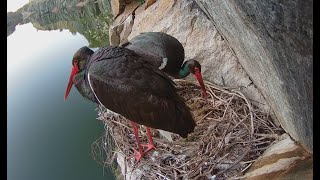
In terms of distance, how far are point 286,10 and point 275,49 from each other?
0.40m

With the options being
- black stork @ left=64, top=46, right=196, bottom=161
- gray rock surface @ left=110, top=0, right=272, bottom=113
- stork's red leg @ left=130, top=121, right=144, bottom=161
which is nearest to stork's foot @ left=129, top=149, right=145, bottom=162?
stork's red leg @ left=130, top=121, right=144, bottom=161

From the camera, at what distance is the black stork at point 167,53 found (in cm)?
316

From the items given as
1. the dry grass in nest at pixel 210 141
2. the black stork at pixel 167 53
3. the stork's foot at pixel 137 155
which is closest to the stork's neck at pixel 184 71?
the black stork at pixel 167 53

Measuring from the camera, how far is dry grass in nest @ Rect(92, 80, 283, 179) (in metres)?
2.62

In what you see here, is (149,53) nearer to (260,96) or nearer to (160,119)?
(160,119)

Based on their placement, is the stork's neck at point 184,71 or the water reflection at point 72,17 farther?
the water reflection at point 72,17

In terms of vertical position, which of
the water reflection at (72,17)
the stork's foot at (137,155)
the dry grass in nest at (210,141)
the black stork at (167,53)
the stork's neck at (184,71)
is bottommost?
the dry grass in nest at (210,141)

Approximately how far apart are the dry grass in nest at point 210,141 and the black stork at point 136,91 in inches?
8.2

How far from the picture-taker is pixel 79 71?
306 cm

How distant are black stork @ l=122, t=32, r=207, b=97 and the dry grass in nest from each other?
0.19 meters

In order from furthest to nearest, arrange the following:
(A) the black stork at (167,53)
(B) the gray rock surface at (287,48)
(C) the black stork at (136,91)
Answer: (A) the black stork at (167,53)
(C) the black stork at (136,91)
(B) the gray rock surface at (287,48)

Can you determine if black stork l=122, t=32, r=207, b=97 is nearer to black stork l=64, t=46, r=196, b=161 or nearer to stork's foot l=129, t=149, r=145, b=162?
black stork l=64, t=46, r=196, b=161

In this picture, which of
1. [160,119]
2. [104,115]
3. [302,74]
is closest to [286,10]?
[302,74]

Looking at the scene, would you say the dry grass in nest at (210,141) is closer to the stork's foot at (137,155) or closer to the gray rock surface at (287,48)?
the stork's foot at (137,155)
